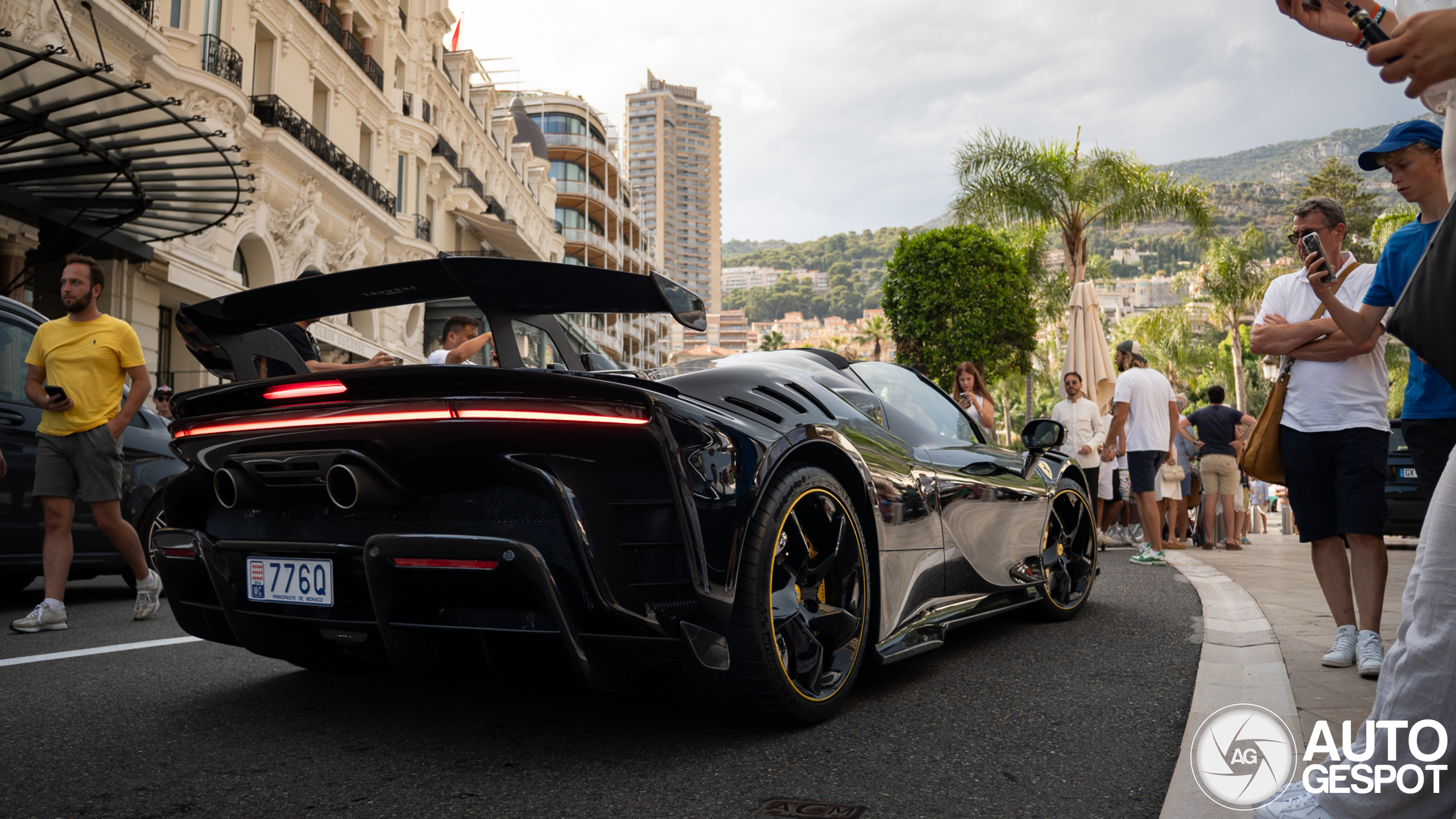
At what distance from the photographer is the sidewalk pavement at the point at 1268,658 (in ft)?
8.66

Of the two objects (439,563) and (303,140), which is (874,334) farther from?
(439,563)

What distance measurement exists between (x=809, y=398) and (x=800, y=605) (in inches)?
26.5

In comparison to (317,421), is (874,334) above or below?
above

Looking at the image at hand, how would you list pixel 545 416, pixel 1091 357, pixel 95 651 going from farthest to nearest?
pixel 1091 357, pixel 95 651, pixel 545 416

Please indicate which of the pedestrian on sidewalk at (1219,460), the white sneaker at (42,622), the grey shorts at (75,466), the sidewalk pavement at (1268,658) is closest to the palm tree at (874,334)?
the pedestrian on sidewalk at (1219,460)

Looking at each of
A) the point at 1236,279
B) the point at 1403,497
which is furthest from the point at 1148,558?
the point at 1236,279

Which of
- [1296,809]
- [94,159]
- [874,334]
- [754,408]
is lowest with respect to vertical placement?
[1296,809]

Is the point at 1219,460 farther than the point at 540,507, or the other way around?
the point at 1219,460

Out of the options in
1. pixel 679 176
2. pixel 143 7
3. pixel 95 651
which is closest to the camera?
pixel 95 651

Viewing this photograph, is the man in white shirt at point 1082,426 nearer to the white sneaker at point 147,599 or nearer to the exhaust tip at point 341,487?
the white sneaker at point 147,599

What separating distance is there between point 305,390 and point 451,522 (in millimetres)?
556

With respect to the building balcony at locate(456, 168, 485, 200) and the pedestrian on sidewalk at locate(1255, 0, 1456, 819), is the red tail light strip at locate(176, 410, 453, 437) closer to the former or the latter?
the pedestrian on sidewalk at locate(1255, 0, 1456, 819)

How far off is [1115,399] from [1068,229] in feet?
41.6

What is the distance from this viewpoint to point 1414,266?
10.1ft
